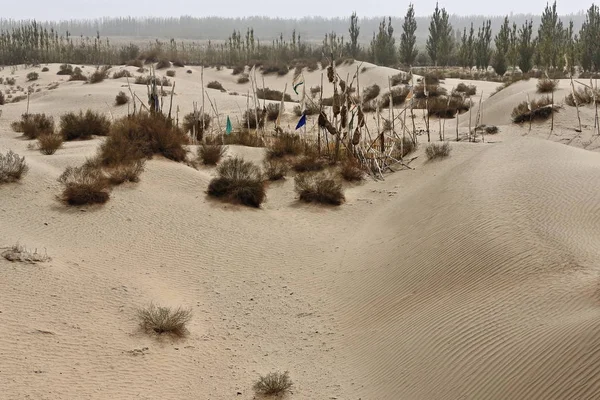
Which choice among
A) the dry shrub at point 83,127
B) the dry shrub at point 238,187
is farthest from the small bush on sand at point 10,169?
the dry shrub at point 83,127

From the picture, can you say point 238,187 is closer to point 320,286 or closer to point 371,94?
point 320,286

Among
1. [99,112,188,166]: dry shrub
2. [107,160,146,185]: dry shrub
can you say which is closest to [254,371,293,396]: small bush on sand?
[107,160,146,185]: dry shrub

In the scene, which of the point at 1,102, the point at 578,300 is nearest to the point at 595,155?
the point at 578,300

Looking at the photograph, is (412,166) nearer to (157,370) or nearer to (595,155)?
(595,155)

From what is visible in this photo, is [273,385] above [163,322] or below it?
below

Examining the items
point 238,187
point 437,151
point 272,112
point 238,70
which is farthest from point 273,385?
point 238,70

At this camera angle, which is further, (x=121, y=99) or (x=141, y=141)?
(x=121, y=99)
